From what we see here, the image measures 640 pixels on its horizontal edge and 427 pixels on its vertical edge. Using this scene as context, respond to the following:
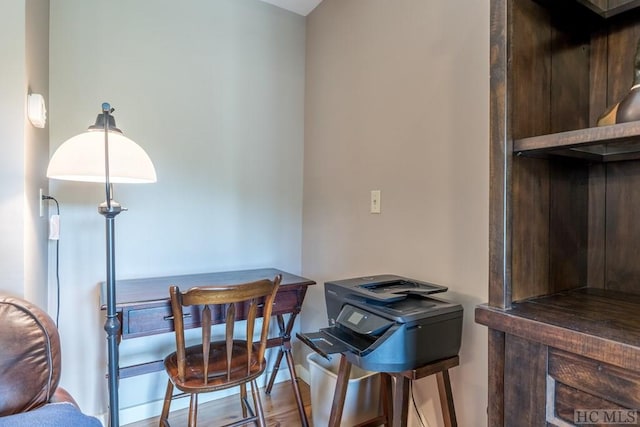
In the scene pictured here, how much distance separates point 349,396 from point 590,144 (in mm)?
1388

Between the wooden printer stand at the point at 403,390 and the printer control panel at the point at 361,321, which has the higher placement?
the printer control panel at the point at 361,321

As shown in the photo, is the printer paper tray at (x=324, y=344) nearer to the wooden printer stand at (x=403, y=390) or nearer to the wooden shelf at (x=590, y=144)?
the wooden printer stand at (x=403, y=390)

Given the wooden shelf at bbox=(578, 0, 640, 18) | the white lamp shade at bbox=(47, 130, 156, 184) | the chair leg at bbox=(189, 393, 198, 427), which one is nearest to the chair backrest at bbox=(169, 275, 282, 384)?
the chair leg at bbox=(189, 393, 198, 427)

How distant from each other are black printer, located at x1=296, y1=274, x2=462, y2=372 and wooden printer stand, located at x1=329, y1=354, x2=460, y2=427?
0.09ft

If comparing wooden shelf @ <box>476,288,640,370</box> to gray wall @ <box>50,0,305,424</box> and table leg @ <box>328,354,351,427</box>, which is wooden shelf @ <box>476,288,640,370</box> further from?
gray wall @ <box>50,0,305,424</box>

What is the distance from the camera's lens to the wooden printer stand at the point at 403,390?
122 centimetres

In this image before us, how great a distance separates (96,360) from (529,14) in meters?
2.41

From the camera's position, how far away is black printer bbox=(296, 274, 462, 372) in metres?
1.15

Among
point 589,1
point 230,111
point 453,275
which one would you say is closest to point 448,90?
point 589,1

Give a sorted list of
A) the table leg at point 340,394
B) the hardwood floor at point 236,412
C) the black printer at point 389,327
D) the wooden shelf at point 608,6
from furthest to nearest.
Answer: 1. the hardwood floor at point 236,412
2. the table leg at point 340,394
3. the black printer at point 389,327
4. the wooden shelf at point 608,6

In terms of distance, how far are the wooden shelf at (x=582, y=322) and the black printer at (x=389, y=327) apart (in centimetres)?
31

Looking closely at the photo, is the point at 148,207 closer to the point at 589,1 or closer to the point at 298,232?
the point at 298,232

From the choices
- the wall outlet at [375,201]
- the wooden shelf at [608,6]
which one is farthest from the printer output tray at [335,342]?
the wooden shelf at [608,6]

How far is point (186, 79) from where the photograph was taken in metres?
2.17
